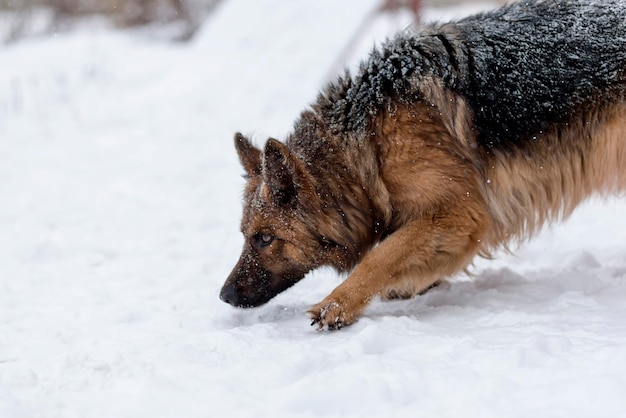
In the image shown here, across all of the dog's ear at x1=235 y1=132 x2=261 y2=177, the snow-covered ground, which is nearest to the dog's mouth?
the snow-covered ground

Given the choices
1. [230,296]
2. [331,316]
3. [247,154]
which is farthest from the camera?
[247,154]

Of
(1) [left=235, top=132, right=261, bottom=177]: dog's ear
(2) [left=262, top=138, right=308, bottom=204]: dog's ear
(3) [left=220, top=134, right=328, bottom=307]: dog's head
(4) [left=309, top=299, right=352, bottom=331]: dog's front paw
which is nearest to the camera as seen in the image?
(4) [left=309, top=299, right=352, bottom=331]: dog's front paw

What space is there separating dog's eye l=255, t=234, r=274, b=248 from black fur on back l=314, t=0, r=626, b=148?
0.81m

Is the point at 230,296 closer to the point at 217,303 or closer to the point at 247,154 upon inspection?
the point at 217,303

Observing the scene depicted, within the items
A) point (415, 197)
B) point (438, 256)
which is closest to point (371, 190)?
point (415, 197)

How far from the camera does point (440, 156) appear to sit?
13.5 ft

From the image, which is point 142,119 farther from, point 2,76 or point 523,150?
point 523,150

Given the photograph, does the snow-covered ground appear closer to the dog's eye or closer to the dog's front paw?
the dog's front paw

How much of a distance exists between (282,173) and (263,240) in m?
0.46

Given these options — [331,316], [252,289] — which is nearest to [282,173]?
[252,289]

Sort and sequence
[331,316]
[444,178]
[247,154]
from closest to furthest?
[331,316], [444,178], [247,154]

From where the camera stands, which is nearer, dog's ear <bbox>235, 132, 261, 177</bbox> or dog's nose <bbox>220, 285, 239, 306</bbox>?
dog's nose <bbox>220, 285, 239, 306</bbox>

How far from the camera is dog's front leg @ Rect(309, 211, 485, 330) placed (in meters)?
4.03

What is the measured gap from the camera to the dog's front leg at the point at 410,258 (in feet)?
13.2
